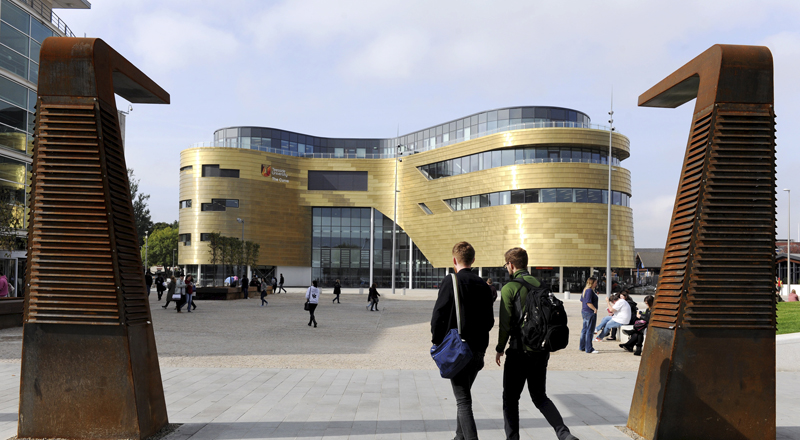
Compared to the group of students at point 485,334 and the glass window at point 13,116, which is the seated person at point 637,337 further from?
the glass window at point 13,116

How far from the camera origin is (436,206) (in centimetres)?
6147

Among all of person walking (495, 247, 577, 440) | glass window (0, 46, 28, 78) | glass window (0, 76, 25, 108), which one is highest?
glass window (0, 46, 28, 78)

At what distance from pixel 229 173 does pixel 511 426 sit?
208ft

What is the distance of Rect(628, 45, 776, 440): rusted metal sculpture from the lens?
5.62 meters

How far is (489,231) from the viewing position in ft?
182

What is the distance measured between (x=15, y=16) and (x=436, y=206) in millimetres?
41036

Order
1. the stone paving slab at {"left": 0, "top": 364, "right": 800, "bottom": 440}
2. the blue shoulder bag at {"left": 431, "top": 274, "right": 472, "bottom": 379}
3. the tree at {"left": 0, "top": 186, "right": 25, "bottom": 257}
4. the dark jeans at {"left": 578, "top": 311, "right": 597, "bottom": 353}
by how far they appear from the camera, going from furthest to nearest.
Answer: the tree at {"left": 0, "top": 186, "right": 25, "bottom": 257}
the dark jeans at {"left": 578, "top": 311, "right": 597, "bottom": 353}
the stone paving slab at {"left": 0, "top": 364, "right": 800, "bottom": 440}
the blue shoulder bag at {"left": 431, "top": 274, "right": 472, "bottom": 379}

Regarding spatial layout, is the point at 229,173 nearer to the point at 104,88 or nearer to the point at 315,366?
the point at 315,366

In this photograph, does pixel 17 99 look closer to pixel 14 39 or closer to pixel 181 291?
pixel 14 39

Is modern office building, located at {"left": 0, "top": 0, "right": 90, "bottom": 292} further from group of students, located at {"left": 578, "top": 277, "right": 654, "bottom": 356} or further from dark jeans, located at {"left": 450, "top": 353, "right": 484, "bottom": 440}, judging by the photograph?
dark jeans, located at {"left": 450, "top": 353, "right": 484, "bottom": 440}

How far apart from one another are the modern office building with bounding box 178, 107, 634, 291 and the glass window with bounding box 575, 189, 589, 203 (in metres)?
0.08

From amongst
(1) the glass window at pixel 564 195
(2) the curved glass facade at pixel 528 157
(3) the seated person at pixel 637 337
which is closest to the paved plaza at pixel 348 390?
(3) the seated person at pixel 637 337

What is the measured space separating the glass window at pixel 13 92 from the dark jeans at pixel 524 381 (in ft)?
90.7

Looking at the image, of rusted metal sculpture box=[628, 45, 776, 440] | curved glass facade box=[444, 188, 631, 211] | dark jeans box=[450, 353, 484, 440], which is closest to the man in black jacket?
dark jeans box=[450, 353, 484, 440]
